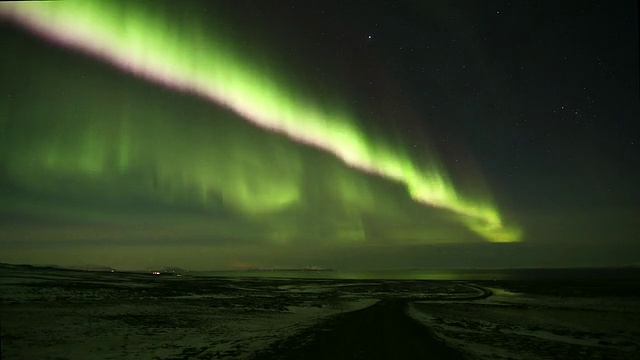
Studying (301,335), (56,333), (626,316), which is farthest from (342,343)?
(626,316)

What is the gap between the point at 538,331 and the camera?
2481 cm

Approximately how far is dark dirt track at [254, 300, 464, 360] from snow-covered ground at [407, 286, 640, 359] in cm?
130

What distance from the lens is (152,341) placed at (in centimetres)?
1848

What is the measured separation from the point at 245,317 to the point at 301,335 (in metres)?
9.16

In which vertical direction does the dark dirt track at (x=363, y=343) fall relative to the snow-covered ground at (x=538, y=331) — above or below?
above

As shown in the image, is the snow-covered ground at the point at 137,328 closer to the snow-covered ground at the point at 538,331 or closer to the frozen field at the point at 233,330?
the frozen field at the point at 233,330

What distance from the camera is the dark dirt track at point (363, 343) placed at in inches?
628

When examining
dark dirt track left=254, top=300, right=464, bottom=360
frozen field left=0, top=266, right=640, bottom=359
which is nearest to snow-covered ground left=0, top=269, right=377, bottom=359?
frozen field left=0, top=266, right=640, bottom=359

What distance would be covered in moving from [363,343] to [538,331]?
13362 mm

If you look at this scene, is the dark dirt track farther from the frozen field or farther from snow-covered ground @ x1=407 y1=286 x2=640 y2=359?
snow-covered ground @ x1=407 y1=286 x2=640 y2=359

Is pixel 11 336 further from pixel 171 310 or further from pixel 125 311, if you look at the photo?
pixel 171 310

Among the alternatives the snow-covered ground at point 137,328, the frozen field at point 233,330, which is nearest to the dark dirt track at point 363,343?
the frozen field at point 233,330

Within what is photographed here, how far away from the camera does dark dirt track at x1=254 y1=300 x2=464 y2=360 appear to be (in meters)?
15.9

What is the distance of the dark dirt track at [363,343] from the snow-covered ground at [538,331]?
1.30 m
